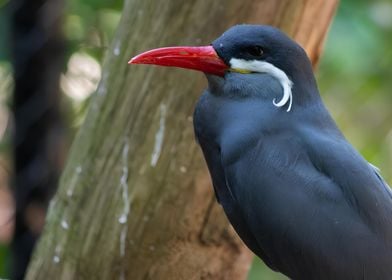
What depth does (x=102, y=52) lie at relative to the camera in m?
2.79

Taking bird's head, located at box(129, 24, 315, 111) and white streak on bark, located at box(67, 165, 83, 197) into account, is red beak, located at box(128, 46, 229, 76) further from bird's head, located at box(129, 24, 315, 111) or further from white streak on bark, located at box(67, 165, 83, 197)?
white streak on bark, located at box(67, 165, 83, 197)

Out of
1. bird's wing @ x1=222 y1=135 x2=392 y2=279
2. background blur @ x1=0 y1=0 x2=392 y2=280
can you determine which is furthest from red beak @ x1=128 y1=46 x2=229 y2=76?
background blur @ x1=0 y1=0 x2=392 y2=280

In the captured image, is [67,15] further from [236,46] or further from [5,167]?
[236,46]

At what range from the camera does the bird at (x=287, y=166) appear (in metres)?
1.75

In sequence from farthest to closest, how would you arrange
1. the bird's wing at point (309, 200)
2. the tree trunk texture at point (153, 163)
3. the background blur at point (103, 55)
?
the background blur at point (103, 55), the tree trunk texture at point (153, 163), the bird's wing at point (309, 200)

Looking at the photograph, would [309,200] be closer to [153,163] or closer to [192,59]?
[192,59]

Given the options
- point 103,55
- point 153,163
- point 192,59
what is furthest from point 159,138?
point 103,55

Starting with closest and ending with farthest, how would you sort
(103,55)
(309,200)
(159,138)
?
(309,200)
(159,138)
(103,55)

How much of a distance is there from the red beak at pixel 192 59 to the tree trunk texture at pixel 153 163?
0.24m

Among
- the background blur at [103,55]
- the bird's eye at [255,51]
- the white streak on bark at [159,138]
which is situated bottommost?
the background blur at [103,55]

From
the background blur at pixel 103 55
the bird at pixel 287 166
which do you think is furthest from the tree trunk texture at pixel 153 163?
the background blur at pixel 103 55

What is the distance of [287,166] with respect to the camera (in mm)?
1771

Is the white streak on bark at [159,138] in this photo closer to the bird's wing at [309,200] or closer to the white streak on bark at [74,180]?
the white streak on bark at [74,180]

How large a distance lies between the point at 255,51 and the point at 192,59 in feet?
0.35
